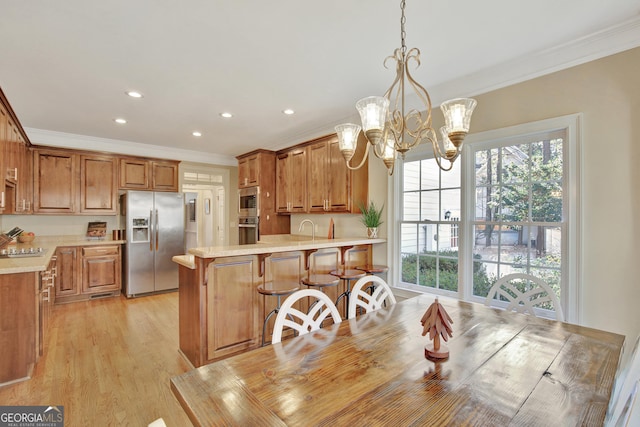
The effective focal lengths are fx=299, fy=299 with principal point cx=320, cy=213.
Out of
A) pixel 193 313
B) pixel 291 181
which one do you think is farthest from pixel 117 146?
pixel 193 313

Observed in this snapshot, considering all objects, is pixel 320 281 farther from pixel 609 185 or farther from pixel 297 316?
pixel 609 185

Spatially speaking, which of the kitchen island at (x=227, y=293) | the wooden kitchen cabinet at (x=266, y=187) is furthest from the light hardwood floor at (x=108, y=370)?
the wooden kitchen cabinet at (x=266, y=187)

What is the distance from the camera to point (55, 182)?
456 centimetres

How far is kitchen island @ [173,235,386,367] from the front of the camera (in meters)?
2.54

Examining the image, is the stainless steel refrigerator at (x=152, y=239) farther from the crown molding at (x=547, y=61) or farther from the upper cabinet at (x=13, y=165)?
the crown molding at (x=547, y=61)

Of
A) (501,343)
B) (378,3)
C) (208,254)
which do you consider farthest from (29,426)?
(378,3)

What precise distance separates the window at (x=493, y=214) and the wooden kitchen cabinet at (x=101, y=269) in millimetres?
4466

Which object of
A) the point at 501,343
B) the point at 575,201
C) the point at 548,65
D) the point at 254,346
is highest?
the point at 548,65

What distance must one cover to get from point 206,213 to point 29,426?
20.0 feet

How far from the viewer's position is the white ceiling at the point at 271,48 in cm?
187

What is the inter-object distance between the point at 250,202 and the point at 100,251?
8.04 ft

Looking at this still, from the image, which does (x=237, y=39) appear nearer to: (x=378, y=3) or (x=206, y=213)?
(x=378, y=3)

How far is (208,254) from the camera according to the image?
2.43 metres

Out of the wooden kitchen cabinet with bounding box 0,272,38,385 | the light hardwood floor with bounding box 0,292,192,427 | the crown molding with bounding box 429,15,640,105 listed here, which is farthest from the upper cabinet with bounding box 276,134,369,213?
the wooden kitchen cabinet with bounding box 0,272,38,385
